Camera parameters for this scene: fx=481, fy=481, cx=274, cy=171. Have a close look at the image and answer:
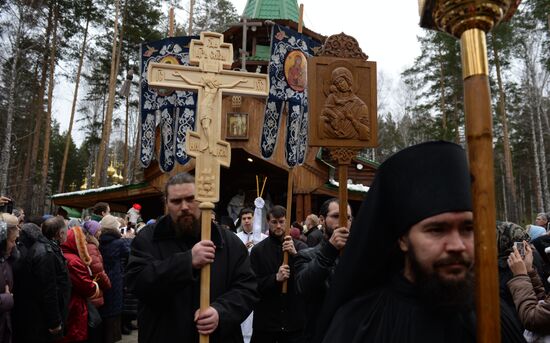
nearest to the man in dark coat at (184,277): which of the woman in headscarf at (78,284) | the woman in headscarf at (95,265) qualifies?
Answer: the woman in headscarf at (78,284)

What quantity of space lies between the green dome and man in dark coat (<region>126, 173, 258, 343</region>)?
2022 centimetres

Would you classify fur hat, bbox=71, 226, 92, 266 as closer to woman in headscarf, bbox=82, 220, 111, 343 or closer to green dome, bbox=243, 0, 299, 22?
woman in headscarf, bbox=82, 220, 111, 343

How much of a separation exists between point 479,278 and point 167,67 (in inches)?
126

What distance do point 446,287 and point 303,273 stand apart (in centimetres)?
241

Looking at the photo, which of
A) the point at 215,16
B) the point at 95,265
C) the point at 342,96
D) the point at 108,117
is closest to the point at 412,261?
the point at 342,96

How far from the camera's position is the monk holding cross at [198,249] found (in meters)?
3.24

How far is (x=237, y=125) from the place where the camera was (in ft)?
59.0

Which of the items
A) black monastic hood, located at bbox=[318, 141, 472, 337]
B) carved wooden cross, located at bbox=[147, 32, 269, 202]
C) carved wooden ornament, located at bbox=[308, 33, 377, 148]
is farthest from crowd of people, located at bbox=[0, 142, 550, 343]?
carved wooden ornament, located at bbox=[308, 33, 377, 148]

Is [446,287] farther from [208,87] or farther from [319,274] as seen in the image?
[208,87]

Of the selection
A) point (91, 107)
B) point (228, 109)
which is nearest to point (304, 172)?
point (228, 109)

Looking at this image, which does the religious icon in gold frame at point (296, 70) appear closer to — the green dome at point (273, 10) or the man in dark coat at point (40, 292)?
the man in dark coat at point (40, 292)

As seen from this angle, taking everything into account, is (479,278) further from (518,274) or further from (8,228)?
(8,228)

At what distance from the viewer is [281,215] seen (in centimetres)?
575

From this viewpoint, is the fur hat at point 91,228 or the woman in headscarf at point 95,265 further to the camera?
the fur hat at point 91,228
